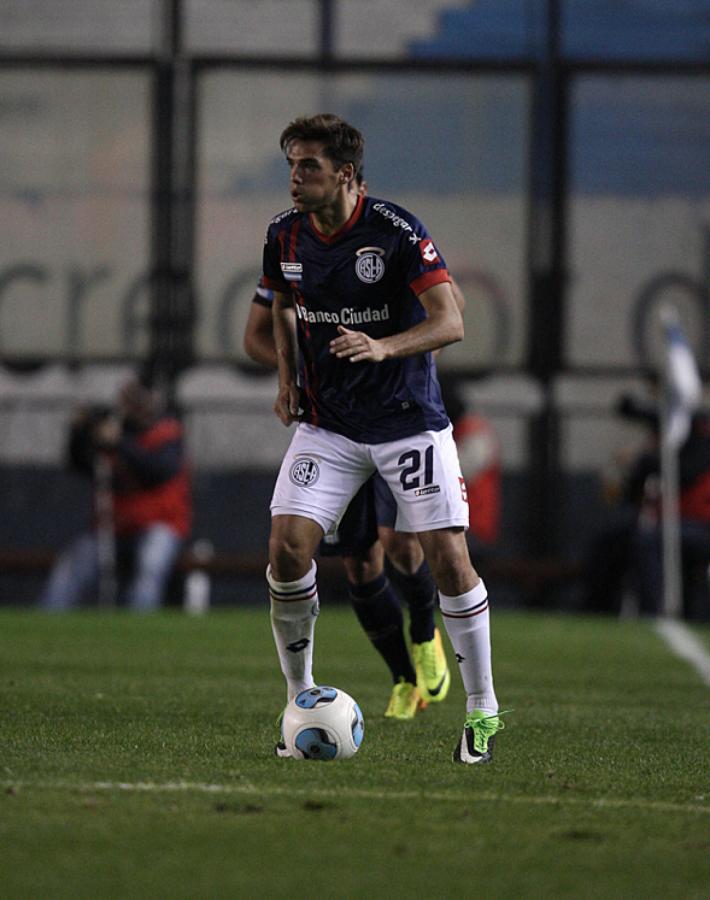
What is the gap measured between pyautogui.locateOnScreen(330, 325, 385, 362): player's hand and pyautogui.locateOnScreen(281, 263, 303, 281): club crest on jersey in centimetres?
46

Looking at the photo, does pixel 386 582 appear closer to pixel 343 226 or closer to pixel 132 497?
pixel 343 226

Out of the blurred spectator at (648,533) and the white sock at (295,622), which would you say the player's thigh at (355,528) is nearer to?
the white sock at (295,622)

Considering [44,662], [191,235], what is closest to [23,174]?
[191,235]

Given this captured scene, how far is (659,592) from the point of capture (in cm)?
1627

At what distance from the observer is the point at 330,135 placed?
6434mm

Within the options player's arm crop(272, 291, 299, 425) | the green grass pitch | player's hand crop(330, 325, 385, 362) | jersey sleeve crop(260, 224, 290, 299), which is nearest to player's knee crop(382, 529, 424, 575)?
the green grass pitch

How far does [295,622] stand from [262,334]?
116cm

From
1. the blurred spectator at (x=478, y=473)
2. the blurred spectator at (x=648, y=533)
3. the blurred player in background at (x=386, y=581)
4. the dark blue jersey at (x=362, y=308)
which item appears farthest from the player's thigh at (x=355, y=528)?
the blurred spectator at (x=648, y=533)

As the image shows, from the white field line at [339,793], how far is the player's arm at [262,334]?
82.3 inches

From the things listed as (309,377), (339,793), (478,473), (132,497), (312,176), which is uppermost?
(312,176)

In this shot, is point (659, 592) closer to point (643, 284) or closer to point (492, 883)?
point (643, 284)

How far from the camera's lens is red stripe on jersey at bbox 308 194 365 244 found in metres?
6.58

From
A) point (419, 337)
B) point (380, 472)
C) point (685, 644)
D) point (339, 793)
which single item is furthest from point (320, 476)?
point (685, 644)

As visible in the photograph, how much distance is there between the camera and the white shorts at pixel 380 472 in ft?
21.1
